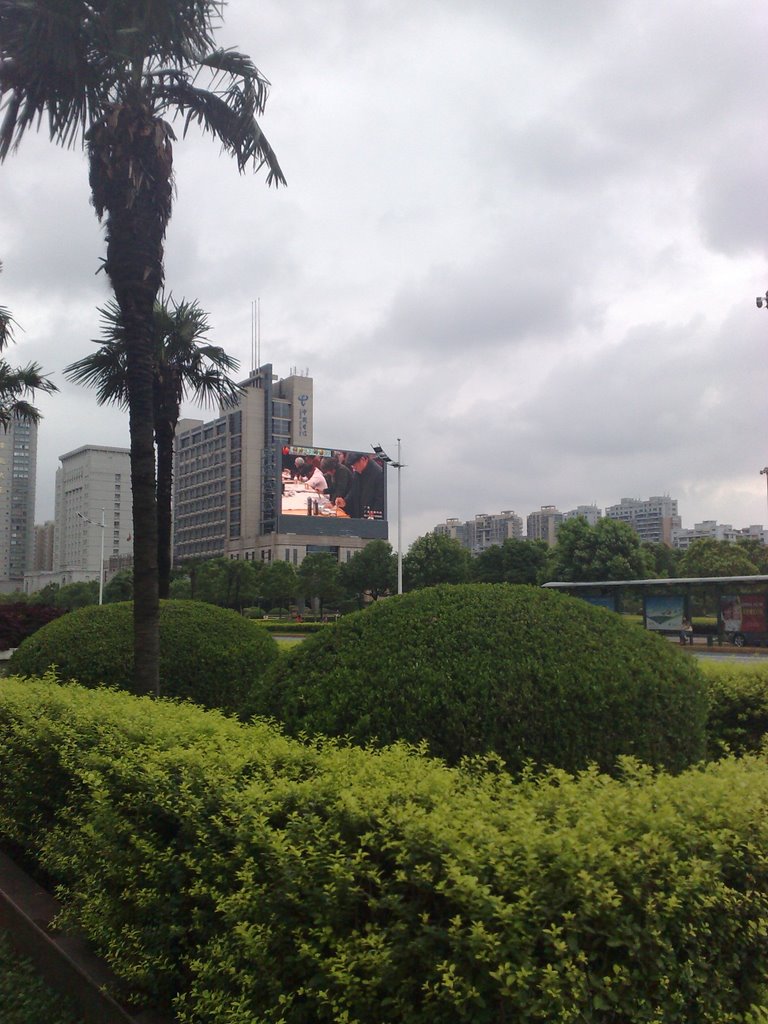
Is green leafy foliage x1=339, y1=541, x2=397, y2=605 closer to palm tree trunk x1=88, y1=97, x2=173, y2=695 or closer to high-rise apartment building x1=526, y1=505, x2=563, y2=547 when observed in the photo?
palm tree trunk x1=88, y1=97, x2=173, y2=695

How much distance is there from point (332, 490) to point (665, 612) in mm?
49731

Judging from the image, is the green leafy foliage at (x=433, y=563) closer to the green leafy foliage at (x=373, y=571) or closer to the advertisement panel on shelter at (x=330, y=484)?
the green leafy foliage at (x=373, y=571)

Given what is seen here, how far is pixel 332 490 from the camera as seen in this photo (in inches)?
2864

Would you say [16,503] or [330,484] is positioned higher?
[16,503]

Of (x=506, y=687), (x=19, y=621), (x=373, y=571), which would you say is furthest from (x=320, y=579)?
(x=506, y=687)

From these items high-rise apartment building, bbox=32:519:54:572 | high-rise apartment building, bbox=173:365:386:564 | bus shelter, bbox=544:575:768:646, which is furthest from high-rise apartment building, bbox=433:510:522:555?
bus shelter, bbox=544:575:768:646

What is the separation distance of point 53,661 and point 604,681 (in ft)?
22.6

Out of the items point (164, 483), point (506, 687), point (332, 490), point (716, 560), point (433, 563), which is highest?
point (332, 490)

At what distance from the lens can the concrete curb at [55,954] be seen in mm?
3654

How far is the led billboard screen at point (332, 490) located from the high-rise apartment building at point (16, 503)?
52100 millimetres

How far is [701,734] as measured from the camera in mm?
5066

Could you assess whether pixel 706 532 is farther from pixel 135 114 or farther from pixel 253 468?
pixel 135 114

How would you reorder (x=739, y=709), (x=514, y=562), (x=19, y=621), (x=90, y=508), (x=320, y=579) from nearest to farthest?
(x=739, y=709), (x=19, y=621), (x=514, y=562), (x=320, y=579), (x=90, y=508)

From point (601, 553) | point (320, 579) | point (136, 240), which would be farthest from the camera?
point (320, 579)
